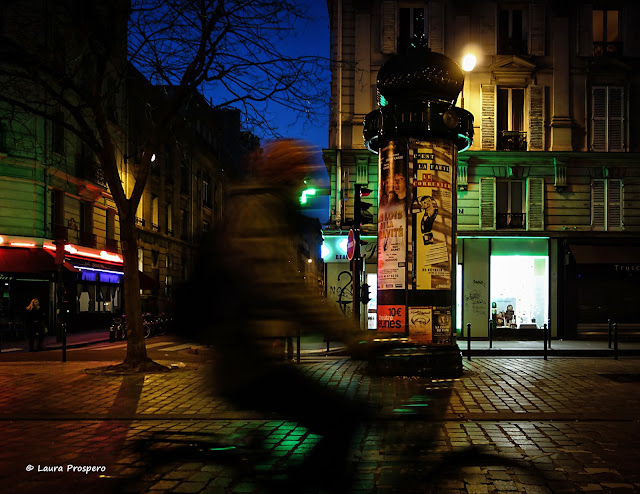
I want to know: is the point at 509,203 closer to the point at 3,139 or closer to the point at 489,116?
the point at 489,116

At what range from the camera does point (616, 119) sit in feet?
72.7

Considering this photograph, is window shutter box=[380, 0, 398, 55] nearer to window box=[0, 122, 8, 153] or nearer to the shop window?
the shop window

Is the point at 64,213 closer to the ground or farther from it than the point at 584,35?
closer to the ground

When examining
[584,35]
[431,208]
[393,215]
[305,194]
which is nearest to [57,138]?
[393,215]

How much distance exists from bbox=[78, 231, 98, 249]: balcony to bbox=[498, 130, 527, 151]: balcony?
18923 mm

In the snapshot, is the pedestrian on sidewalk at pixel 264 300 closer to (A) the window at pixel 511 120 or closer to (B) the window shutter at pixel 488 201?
(B) the window shutter at pixel 488 201

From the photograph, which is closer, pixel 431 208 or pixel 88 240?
pixel 431 208

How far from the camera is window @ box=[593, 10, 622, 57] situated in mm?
22406

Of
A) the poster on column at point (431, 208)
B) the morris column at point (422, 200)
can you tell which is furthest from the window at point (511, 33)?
the poster on column at point (431, 208)

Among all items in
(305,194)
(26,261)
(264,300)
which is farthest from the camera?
(26,261)

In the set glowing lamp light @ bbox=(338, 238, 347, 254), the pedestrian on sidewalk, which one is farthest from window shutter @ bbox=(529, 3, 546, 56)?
the pedestrian on sidewalk

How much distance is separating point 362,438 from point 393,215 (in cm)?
539

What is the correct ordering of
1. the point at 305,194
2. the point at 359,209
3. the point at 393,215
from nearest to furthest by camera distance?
the point at 305,194 → the point at 393,215 → the point at 359,209

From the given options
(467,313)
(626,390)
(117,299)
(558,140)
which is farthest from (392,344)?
(117,299)
